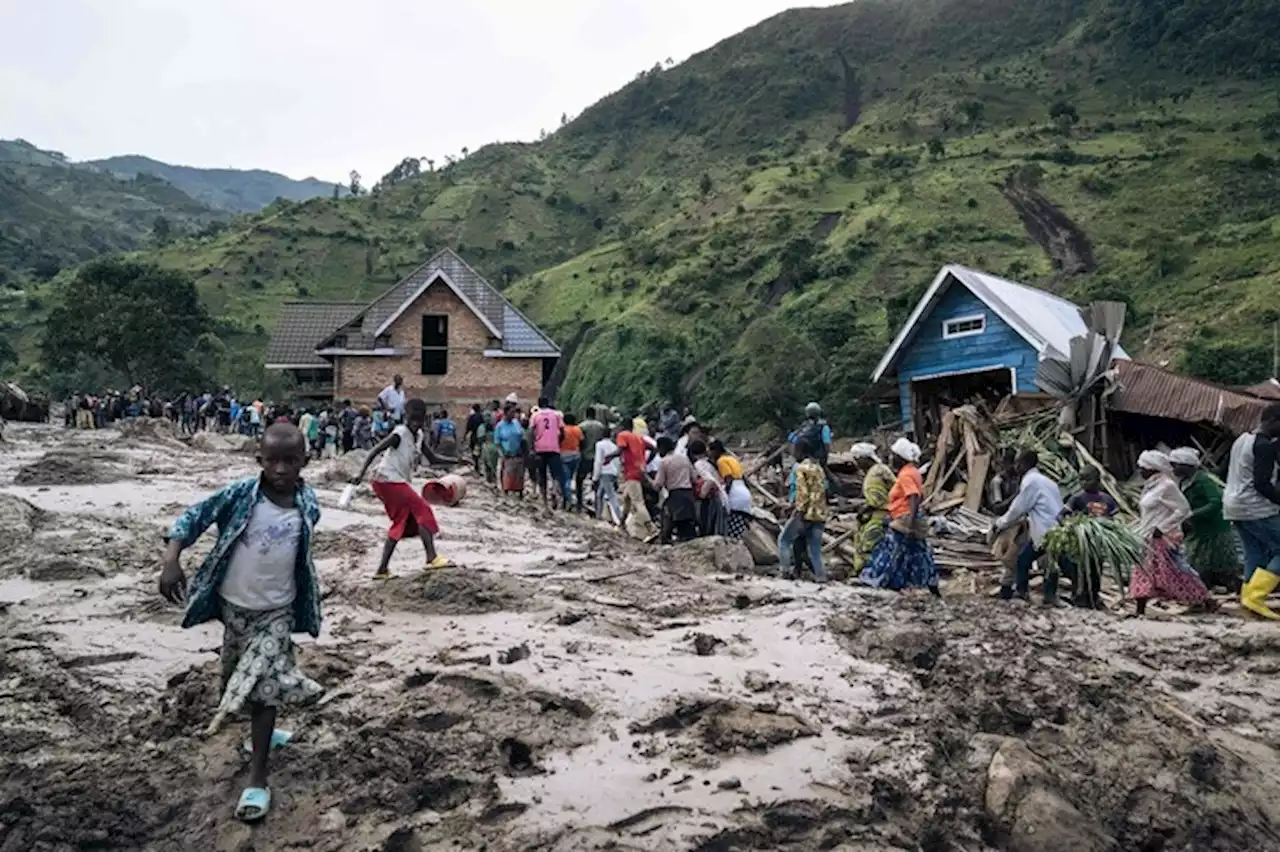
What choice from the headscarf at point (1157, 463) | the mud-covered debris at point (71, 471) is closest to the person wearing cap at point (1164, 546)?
the headscarf at point (1157, 463)

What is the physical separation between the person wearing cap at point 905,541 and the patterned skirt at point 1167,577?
1.73 metres

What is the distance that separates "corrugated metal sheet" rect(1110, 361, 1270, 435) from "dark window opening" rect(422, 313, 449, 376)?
21692 millimetres

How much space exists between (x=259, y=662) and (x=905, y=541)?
6.07 m

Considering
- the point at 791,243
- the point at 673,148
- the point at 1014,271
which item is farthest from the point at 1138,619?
the point at 673,148

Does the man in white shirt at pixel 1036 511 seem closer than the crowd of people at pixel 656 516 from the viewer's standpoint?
No

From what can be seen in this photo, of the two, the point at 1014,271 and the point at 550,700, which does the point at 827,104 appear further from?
the point at 550,700

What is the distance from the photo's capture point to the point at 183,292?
156ft

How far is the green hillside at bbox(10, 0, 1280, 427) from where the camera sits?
31625 mm

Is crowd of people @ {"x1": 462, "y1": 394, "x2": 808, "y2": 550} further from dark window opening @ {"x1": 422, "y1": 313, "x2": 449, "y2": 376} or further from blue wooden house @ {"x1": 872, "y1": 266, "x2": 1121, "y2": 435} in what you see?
dark window opening @ {"x1": 422, "y1": 313, "x2": 449, "y2": 376}

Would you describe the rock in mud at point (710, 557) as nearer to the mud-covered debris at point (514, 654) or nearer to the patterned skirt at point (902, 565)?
the patterned skirt at point (902, 565)

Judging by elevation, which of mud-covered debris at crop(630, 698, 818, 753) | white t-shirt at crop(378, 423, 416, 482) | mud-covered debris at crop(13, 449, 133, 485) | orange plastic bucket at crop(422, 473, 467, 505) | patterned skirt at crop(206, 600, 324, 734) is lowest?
mud-covered debris at crop(630, 698, 818, 753)

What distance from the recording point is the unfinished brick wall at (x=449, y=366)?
104 feet

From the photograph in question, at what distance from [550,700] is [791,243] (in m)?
42.7

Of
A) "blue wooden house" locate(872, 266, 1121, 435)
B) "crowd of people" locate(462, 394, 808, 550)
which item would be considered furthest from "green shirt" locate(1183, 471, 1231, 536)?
"blue wooden house" locate(872, 266, 1121, 435)
